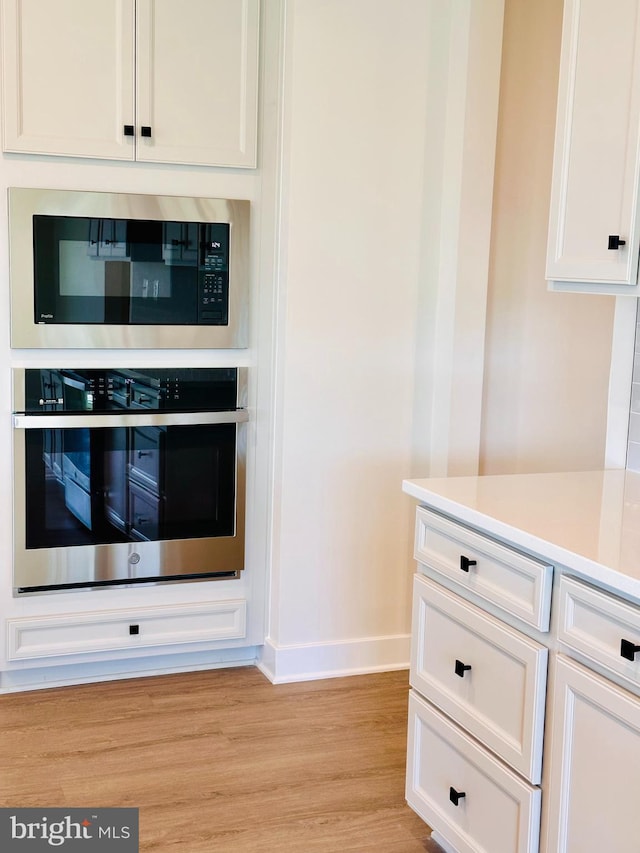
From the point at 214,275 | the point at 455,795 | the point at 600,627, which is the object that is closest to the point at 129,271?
the point at 214,275

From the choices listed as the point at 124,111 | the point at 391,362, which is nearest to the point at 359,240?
the point at 391,362

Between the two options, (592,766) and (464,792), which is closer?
(592,766)

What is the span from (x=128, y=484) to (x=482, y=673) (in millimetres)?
1551

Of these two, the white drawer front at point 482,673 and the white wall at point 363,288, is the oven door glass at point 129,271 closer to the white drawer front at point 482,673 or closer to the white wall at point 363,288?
the white wall at point 363,288

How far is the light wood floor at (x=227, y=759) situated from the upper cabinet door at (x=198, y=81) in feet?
5.68

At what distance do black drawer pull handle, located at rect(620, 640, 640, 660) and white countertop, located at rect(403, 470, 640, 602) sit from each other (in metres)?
0.08

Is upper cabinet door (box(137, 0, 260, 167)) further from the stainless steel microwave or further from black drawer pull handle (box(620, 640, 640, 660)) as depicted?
black drawer pull handle (box(620, 640, 640, 660))

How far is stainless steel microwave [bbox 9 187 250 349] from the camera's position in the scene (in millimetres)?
3057

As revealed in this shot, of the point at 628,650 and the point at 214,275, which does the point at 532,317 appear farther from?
the point at 628,650

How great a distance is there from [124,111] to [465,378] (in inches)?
54.8

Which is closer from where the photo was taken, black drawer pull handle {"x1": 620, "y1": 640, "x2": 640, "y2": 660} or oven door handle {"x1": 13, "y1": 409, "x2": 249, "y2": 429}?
black drawer pull handle {"x1": 620, "y1": 640, "x2": 640, "y2": 660}

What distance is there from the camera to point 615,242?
2.16 metres

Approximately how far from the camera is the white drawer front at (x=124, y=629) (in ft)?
10.6

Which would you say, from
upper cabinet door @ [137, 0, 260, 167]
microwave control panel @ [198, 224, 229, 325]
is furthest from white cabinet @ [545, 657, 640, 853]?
upper cabinet door @ [137, 0, 260, 167]
